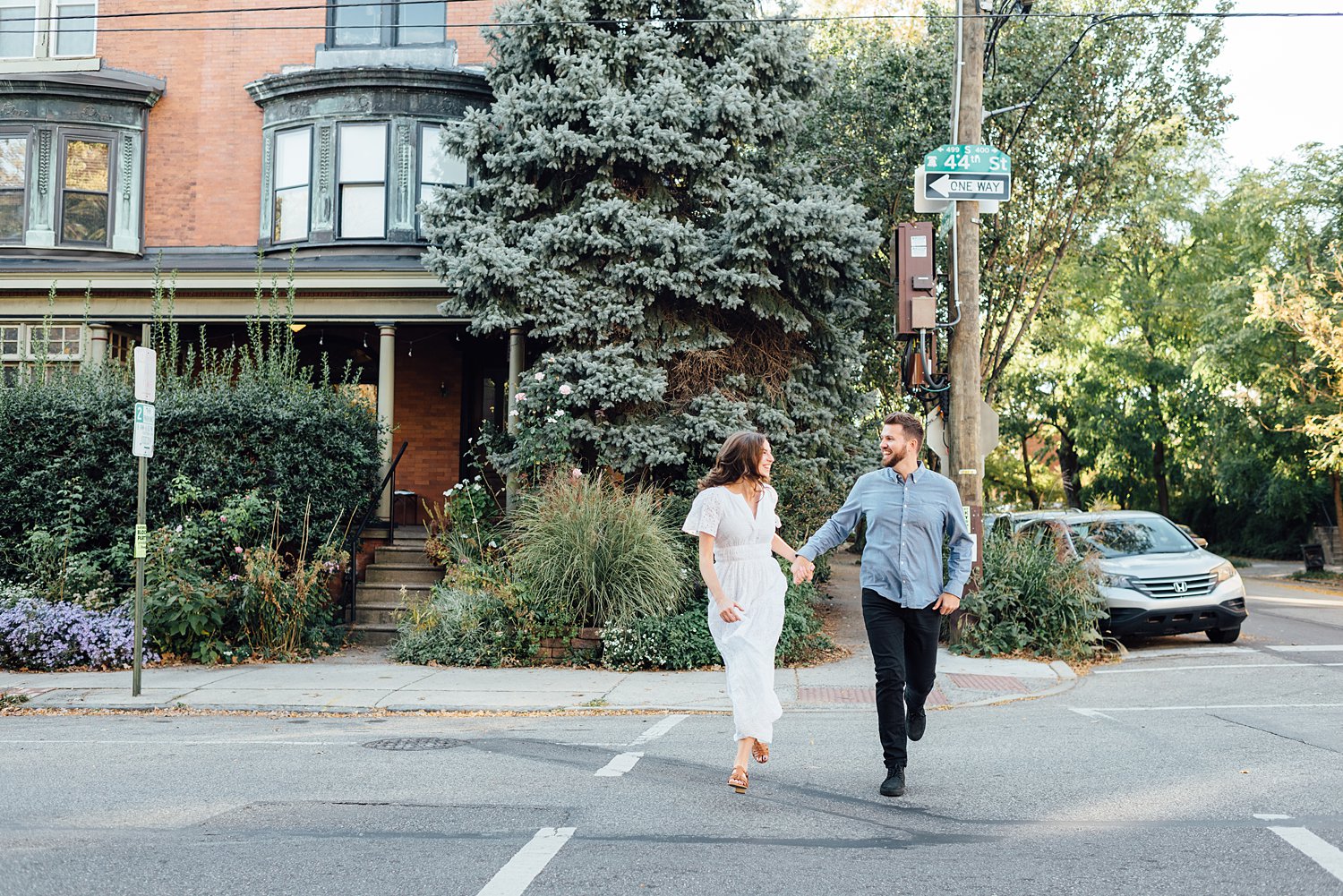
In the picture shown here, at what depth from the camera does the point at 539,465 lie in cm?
1357

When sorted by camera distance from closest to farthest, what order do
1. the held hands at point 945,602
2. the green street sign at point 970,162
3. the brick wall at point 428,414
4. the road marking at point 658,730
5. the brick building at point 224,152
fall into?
1. the held hands at point 945,602
2. the road marking at point 658,730
3. the green street sign at point 970,162
4. the brick building at point 224,152
5. the brick wall at point 428,414

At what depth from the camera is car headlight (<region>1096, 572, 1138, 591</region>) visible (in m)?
12.5

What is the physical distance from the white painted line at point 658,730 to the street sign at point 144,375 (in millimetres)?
5291

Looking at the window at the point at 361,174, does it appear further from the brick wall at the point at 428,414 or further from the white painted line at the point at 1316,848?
the white painted line at the point at 1316,848

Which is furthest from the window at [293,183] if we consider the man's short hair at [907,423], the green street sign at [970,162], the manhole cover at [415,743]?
the man's short hair at [907,423]

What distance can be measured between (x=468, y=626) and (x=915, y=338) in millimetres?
5819

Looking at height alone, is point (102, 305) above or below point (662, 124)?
below

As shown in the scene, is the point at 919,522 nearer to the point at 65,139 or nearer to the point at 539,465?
the point at 539,465

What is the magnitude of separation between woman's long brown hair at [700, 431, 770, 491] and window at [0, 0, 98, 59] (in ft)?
53.6

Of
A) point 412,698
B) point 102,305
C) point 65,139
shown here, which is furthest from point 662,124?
point 65,139

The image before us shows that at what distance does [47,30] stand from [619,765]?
16736mm

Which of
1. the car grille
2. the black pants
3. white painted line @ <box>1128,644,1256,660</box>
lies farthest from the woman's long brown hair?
the car grille

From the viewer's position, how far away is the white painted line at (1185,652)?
1221 centimetres

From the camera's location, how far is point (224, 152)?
58.9 feet
